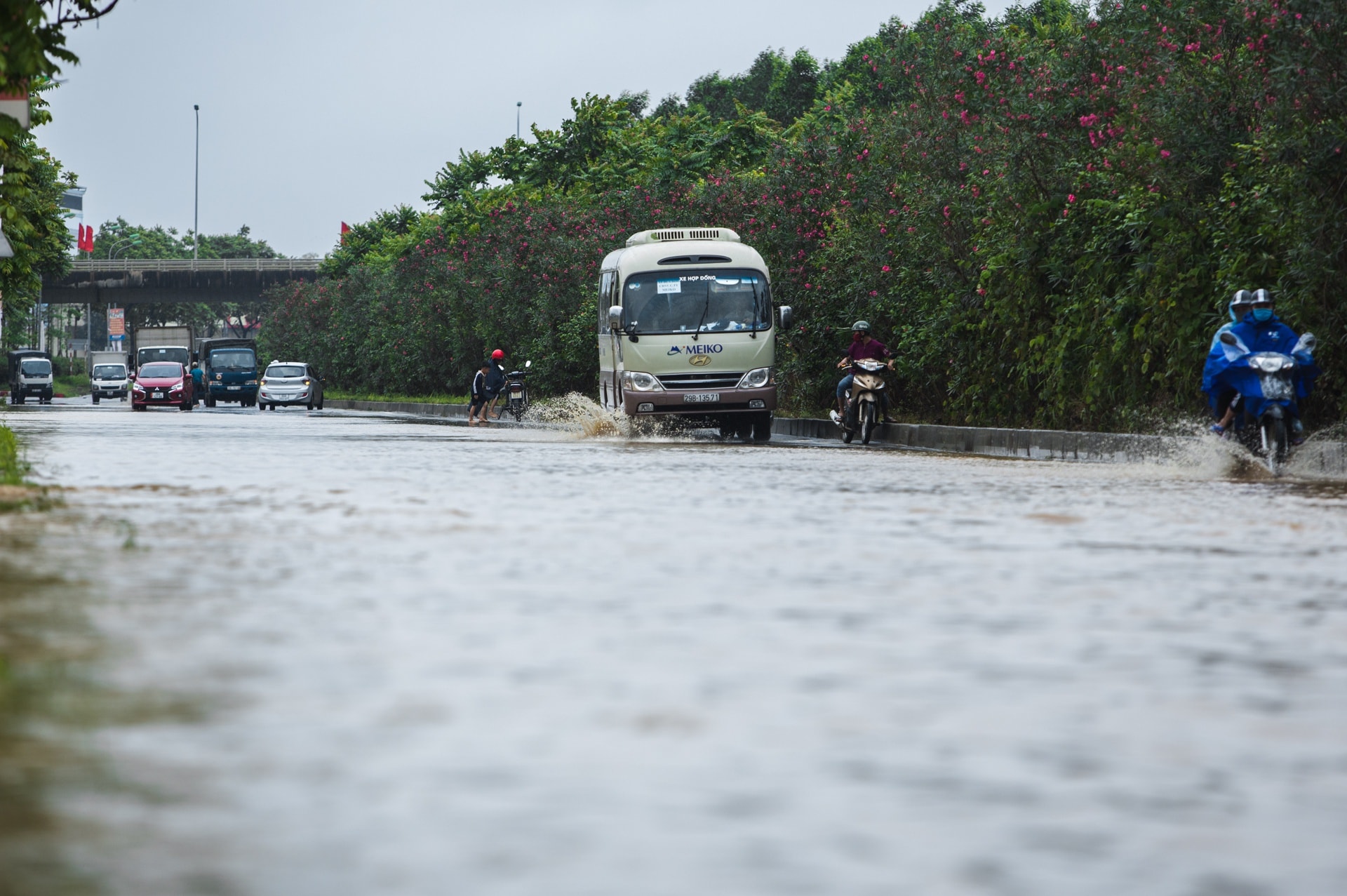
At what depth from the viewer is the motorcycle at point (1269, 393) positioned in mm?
16422

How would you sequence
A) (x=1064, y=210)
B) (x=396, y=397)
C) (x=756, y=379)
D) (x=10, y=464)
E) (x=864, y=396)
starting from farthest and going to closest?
1. (x=396, y=397)
2. (x=756, y=379)
3. (x=864, y=396)
4. (x=1064, y=210)
5. (x=10, y=464)

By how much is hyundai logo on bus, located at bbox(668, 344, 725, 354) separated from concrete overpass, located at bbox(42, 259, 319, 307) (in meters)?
82.0

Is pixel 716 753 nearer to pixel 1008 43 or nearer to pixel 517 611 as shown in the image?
pixel 517 611

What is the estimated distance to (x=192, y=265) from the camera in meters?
108

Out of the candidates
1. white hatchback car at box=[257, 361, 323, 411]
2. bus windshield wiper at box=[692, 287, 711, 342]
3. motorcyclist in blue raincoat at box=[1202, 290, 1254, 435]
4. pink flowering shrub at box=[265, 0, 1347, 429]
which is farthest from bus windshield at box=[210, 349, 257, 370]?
motorcyclist in blue raincoat at box=[1202, 290, 1254, 435]

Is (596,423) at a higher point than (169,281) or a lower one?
lower

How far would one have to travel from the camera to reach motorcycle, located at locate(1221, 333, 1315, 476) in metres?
16.4

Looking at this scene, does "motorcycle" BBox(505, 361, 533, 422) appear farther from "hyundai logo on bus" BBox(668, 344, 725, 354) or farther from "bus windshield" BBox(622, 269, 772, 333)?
"hyundai logo on bus" BBox(668, 344, 725, 354)

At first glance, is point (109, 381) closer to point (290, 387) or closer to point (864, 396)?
point (290, 387)

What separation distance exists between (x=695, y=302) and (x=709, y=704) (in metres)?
23.6

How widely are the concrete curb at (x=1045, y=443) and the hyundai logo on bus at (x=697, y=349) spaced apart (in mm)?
2220

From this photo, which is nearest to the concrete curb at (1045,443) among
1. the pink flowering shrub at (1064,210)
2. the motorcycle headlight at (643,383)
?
the pink flowering shrub at (1064,210)

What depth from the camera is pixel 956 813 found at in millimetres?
4141

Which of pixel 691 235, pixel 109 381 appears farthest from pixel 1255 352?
pixel 109 381
